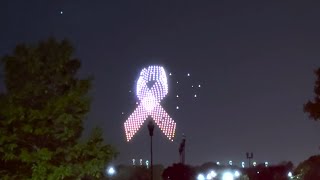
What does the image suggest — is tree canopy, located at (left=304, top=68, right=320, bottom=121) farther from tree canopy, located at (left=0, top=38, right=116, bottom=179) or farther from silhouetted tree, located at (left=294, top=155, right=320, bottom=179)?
tree canopy, located at (left=0, top=38, right=116, bottom=179)

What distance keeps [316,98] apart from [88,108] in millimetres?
18629

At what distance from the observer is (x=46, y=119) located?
1064 inches

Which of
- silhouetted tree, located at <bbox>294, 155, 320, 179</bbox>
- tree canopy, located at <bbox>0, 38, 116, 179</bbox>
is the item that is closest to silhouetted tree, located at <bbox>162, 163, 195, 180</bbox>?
silhouetted tree, located at <bbox>294, 155, 320, 179</bbox>

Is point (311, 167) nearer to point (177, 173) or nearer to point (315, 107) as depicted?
point (315, 107)

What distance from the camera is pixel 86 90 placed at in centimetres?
2798

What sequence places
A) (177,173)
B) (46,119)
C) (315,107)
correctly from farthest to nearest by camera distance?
(177,173)
(315,107)
(46,119)

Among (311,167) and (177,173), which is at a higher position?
(177,173)

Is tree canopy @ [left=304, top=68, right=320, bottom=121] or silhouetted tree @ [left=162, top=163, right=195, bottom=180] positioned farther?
silhouetted tree @ [left=162, top=163, right=195, bottom=180]

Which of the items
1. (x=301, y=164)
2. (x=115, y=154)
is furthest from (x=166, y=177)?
(x=115, y=154)

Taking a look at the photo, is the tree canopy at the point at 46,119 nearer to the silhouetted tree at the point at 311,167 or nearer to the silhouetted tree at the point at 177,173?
the silhouetted tree at the point at 311,167

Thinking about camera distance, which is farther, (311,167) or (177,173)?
(177,173)

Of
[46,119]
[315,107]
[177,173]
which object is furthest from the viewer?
[177,173]

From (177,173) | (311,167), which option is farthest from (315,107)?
(177,173)

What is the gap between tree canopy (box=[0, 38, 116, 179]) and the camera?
26.6 m
